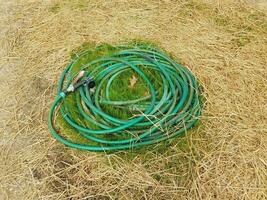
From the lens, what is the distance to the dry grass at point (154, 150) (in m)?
3.20

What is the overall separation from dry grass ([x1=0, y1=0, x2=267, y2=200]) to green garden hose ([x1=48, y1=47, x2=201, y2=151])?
0.11 m

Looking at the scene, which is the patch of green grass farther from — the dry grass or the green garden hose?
the dry grass

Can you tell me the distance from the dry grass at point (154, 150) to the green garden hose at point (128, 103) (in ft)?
0.36

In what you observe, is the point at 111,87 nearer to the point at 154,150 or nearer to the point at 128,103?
the point at 128,103

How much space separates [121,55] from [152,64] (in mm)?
392

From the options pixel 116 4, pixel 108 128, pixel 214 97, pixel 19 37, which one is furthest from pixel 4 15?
pixel 214 97

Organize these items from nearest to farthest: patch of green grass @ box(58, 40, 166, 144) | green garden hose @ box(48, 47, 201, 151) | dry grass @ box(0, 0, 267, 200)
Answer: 1. dry grass @ box(0, 0, 267, 200)
2. green garden hose @ box(48, 47, 201, 151)
3. patch of green grass @ box(58, 40, 166, 144)

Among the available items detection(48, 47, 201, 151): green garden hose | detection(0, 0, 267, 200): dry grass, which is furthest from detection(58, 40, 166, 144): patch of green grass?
detection(0, 0, 267, 200): dry grass

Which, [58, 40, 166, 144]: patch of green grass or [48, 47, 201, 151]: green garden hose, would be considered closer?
[48, 47, 201, 151]: green garden hose

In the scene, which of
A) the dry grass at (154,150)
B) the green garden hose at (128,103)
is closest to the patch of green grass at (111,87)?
the green garden hose at (128,103)

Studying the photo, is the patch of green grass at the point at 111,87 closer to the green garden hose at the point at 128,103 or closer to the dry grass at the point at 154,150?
the green garden hose at the point at 128,103

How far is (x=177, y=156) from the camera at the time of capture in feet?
11.0

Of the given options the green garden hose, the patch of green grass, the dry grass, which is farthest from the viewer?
the patch of green grass

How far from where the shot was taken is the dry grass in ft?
10.5
